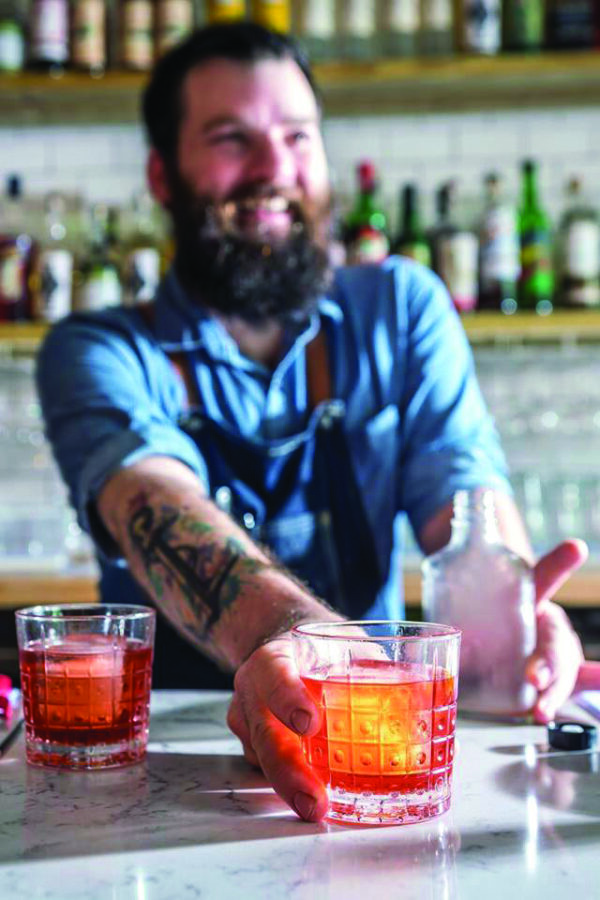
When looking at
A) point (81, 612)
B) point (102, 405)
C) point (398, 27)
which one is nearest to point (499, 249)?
point (398, 27)

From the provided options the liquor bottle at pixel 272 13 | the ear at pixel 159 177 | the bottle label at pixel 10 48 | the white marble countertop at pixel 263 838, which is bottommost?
the white marble countertop at pixel 263 838

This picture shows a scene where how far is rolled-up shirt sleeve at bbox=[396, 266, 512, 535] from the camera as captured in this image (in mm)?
1447

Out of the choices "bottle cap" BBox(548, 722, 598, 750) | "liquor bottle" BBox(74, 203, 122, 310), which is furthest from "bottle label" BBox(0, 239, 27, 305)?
"bottle cap" BBox(548, 722, 598, 750)

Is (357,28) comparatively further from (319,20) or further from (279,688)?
(279,688)

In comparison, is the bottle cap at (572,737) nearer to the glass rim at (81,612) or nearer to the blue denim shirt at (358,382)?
the glass rim at (81,612)

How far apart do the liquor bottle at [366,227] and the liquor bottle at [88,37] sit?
2.13 feet

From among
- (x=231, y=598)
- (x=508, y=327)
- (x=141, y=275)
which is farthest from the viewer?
(x=141, y=275)

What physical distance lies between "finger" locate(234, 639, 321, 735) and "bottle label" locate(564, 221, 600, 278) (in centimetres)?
210

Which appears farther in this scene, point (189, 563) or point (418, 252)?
point (418, 252)

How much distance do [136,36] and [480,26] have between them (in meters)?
0.77

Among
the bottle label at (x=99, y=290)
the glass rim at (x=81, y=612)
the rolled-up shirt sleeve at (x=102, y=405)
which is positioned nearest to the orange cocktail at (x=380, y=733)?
the glass rim at (x=81, y=612)

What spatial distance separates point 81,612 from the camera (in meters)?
0.81

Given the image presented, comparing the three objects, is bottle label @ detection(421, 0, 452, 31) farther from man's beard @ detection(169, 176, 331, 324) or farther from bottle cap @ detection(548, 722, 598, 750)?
bottle cap @ detection(548, 722, 598, 750)

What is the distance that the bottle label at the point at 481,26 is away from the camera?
2602 mm
